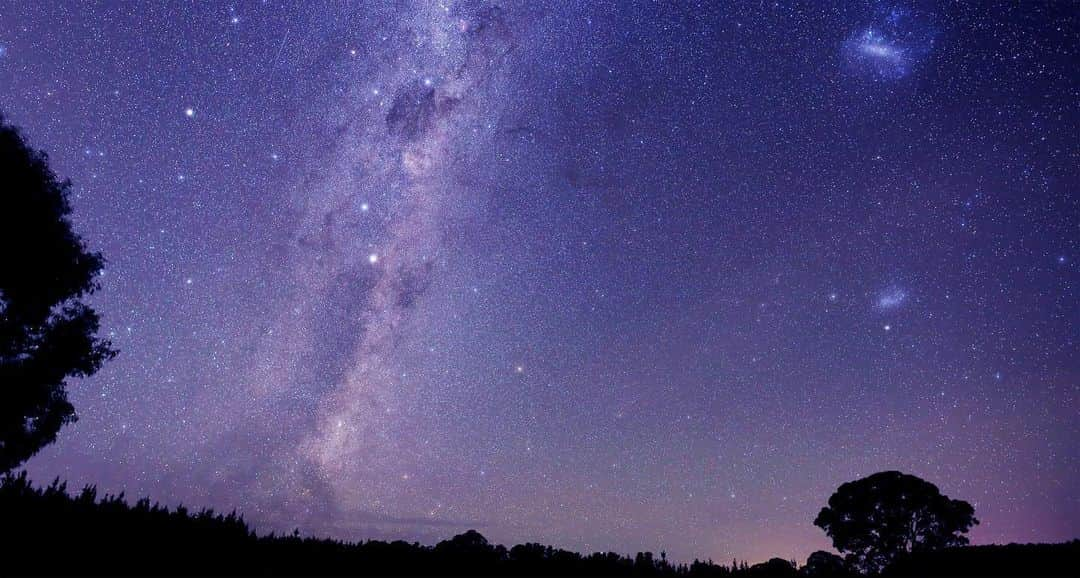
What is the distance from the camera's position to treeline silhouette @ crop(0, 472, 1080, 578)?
22.8ft

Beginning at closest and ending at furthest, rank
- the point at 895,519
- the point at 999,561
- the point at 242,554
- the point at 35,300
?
the point at 242,554, the point at 999,561, the point at 35,300, the point at 895,519

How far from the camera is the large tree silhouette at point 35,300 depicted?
49.0ft

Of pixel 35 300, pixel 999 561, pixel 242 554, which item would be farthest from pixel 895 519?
pixel 35 300

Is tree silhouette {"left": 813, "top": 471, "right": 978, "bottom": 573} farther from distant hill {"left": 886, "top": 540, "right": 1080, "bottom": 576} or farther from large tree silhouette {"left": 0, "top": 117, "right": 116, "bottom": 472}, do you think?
large tree silhouette {"left": 0, "top": 117, "right": 116, "bottom": 472}

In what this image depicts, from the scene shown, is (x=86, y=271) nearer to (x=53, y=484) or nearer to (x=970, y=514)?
(x=53, y=484)

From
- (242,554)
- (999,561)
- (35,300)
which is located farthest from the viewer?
(35,300)

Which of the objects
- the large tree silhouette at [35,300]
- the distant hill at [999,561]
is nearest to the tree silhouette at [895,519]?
the distant hill at [999,561]

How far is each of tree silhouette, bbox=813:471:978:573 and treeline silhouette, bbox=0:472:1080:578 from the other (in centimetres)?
2403

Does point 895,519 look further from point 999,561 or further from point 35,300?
point 35,300

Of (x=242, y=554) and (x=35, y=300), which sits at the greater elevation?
(x=35, y=300)

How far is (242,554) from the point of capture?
801 centimetres

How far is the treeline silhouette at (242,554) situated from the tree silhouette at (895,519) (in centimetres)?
2403

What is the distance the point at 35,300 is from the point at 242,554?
13.3 meters

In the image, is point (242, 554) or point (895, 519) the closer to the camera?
point (242, 554)
